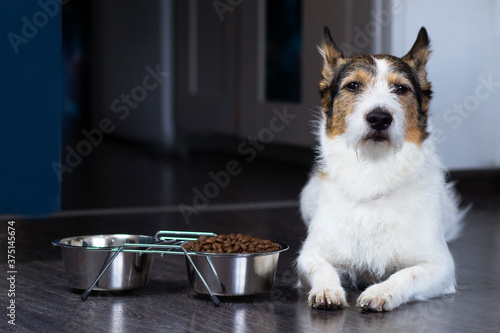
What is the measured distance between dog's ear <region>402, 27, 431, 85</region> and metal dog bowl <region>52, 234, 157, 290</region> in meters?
1.16

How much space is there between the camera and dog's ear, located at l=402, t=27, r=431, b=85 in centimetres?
287

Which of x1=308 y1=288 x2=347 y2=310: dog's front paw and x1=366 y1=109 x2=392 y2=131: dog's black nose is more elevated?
x1=366 y1=109 x2=392 y2=131: dog's black nose

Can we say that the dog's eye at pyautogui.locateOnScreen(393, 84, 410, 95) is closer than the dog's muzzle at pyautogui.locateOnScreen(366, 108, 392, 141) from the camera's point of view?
No

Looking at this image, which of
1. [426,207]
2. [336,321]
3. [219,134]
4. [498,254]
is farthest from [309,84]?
[336,321]

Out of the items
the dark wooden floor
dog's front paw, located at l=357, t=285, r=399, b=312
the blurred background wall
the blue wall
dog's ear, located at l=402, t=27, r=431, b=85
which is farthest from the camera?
the blurred background wall

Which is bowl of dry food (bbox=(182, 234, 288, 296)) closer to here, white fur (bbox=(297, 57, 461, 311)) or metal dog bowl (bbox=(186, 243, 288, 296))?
metal dog bowl (bbox=(186, 243, 288, 296))

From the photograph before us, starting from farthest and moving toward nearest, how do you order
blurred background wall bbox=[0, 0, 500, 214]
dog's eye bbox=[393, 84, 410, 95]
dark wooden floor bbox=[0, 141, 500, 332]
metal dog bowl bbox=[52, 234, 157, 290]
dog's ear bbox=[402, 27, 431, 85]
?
1. blurred background wall bbox=[0, 0, 500, 214]
2. dog's ear bbox=[402, 27, 431, 85]
3. dog's eye bbox=[393, 84, 410, 95]
4. metal dog bowl bbox=[52, 234, 157, 290]
5. dark wooden floor bbox=[0, 141, 500, 332]

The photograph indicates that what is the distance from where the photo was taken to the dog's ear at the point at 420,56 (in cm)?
287

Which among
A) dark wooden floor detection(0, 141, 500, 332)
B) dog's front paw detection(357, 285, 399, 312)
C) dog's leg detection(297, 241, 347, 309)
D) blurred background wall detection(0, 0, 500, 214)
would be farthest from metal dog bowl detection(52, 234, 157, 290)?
blurred background wall detection(0, 0, 500, 214)

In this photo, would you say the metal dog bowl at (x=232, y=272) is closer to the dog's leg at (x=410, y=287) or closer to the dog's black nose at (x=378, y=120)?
the dog's leg at (x=410, y=287)

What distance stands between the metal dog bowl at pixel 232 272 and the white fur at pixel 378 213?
17 centimetres

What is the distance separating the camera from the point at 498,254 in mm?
3480

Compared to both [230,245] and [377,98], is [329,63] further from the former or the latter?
[230,245]

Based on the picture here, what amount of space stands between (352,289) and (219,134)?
203 inches
